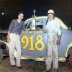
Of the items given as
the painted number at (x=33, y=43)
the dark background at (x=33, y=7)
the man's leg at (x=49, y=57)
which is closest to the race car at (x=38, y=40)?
the painted number at (x=33, y=43)

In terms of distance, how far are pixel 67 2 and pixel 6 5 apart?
2.10 metres

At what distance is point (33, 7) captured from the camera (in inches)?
432

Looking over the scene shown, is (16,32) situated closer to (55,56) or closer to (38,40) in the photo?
(38,40)

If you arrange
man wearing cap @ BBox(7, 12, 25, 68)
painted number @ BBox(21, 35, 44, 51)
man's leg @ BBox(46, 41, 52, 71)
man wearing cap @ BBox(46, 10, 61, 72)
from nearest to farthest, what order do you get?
man wearing cap @ BBox(46, 10, 61, 72), man's leg @ BBox(46, 41, 52, 71), man wearing cap @ BBox(7, 12, 25, 68), painted number @ BBox(21, 35, 44, 51)

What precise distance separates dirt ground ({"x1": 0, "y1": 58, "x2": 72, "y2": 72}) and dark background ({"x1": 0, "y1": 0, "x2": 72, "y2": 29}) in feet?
4.27

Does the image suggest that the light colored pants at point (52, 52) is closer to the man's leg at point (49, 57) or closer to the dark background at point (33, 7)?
the man's leg at point (49, 57)

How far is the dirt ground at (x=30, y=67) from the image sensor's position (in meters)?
10.8

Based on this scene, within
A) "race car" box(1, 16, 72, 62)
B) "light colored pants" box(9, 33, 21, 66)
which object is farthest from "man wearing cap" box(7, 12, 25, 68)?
"race car" box(1, 16, 72, 62)

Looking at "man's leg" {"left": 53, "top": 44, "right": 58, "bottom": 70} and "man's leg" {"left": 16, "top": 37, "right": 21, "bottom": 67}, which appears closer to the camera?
"man's leg" {"left": 53, "top": 44, "right": 58, "bottom": 70}

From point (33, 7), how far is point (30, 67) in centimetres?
202

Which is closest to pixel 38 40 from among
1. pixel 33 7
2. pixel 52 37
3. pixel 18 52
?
pixel 52 37

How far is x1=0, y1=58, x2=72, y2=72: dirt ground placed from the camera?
10.8 meters

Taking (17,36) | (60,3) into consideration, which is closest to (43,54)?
(17,36)

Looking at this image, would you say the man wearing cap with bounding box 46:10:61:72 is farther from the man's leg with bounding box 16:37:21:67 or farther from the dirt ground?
the man's leg with bounding box 16:37:21:67
